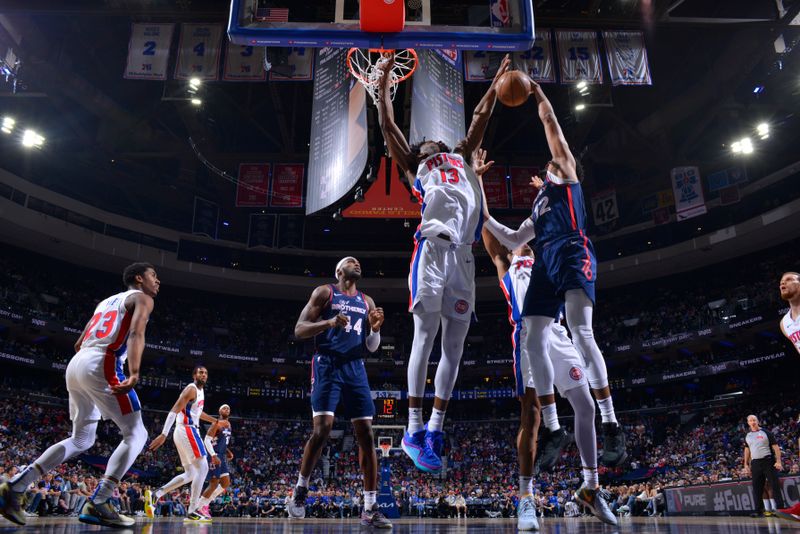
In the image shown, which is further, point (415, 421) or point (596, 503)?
point (415, 421)

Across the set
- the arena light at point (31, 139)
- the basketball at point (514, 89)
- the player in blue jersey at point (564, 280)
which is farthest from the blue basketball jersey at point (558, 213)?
the arena light at point (31, 139)

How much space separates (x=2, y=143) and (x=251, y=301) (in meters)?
14.9

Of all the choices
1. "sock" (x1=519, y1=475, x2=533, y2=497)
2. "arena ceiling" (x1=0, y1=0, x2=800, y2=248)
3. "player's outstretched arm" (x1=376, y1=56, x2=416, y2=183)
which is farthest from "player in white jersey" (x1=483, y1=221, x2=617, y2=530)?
"arena ceiling" (x1=0, y1=0, x2=800, y2=248)

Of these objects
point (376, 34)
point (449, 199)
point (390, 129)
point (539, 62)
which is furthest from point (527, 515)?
point (539, 62)

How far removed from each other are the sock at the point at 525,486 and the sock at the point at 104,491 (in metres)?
3.32

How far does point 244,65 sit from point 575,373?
39.4ft

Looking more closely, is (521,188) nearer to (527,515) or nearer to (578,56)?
(578,56)

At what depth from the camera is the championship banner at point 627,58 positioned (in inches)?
548

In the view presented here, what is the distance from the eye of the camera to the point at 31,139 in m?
23.3

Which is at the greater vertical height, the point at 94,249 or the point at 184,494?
the point at 94,249

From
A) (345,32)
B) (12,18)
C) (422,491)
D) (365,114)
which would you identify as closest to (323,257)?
(422,491)

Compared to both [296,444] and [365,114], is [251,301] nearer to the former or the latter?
[296,444]

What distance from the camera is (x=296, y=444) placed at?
2953 centimetres

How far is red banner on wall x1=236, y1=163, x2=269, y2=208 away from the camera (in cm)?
2026
